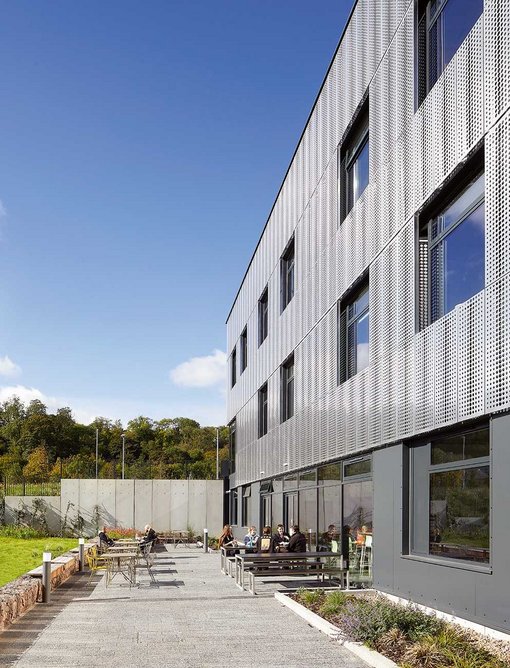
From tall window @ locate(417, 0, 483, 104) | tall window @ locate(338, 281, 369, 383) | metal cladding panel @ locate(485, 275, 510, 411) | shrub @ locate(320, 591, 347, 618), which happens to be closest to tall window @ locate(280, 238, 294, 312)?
tall window @ locate(338, 281, 369, 383)

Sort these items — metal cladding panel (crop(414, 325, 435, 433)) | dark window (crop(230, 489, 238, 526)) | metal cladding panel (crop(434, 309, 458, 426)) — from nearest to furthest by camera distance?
1. metal cladding panel (crop(434, 309, 458, 426))
2. metal cladding panel (crop(414, 325, 435, 433))
3. dark window (crop(230, 489, 238, 526))

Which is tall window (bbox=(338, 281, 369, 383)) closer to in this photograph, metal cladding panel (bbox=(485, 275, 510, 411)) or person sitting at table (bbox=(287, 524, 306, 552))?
person sitting at table (bbox=(287, 524, 306, 552))

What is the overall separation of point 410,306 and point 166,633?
5639 millimetres

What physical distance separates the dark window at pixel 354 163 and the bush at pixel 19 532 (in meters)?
26.3

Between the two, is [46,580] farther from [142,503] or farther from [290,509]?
[142,503]

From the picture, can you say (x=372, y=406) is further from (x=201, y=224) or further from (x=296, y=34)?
(x=201, y=224)

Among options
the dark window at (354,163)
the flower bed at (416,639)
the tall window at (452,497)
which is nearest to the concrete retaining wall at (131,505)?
the dark window at (354,163)

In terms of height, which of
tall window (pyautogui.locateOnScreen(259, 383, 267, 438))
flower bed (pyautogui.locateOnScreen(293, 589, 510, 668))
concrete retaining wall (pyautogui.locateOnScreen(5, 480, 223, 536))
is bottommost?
concrete retaining wall (pyautogui.locateOnScreen(5, 480, 223, 536))

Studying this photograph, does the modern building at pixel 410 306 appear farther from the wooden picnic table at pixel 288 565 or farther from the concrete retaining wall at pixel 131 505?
the concrete retaining wall at pixel 131 505

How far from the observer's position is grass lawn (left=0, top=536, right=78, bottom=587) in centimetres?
2323

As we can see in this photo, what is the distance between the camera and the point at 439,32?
12.4 metres

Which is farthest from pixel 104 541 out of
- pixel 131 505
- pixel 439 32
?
pixel 439 32

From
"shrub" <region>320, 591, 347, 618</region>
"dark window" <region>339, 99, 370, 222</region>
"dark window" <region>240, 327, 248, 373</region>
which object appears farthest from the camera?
"dark window" <region>240, 327, 248, 373</region>

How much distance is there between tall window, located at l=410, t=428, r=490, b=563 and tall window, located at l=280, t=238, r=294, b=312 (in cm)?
1145
